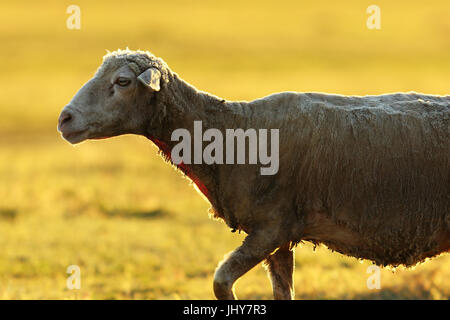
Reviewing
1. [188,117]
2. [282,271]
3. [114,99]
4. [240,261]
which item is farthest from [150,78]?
[282,271]

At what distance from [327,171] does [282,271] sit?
1342 millimetres

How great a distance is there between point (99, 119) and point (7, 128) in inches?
1277

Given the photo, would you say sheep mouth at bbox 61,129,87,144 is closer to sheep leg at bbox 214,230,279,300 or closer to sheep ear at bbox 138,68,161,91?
sheep ear at bbox 138,68,161,91

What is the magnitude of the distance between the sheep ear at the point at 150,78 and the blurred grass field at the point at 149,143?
490cm

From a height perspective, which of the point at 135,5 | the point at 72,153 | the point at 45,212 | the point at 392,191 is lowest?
the point at 392,191

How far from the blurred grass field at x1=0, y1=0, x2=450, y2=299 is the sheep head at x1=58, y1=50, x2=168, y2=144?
181 inches

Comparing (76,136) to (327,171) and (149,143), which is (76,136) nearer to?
(327,171)

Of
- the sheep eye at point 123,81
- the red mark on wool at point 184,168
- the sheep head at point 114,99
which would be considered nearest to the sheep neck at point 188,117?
the red mark on wool at point 184,168

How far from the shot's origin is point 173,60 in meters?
60.5

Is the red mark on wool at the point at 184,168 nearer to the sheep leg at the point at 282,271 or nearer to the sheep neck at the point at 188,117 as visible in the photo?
the sheep neck at the point at 188,117

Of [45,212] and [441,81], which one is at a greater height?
[441,81]

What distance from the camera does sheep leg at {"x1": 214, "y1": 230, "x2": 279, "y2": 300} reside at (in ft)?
27.3

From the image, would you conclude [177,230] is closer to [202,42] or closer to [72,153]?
[72,153]
